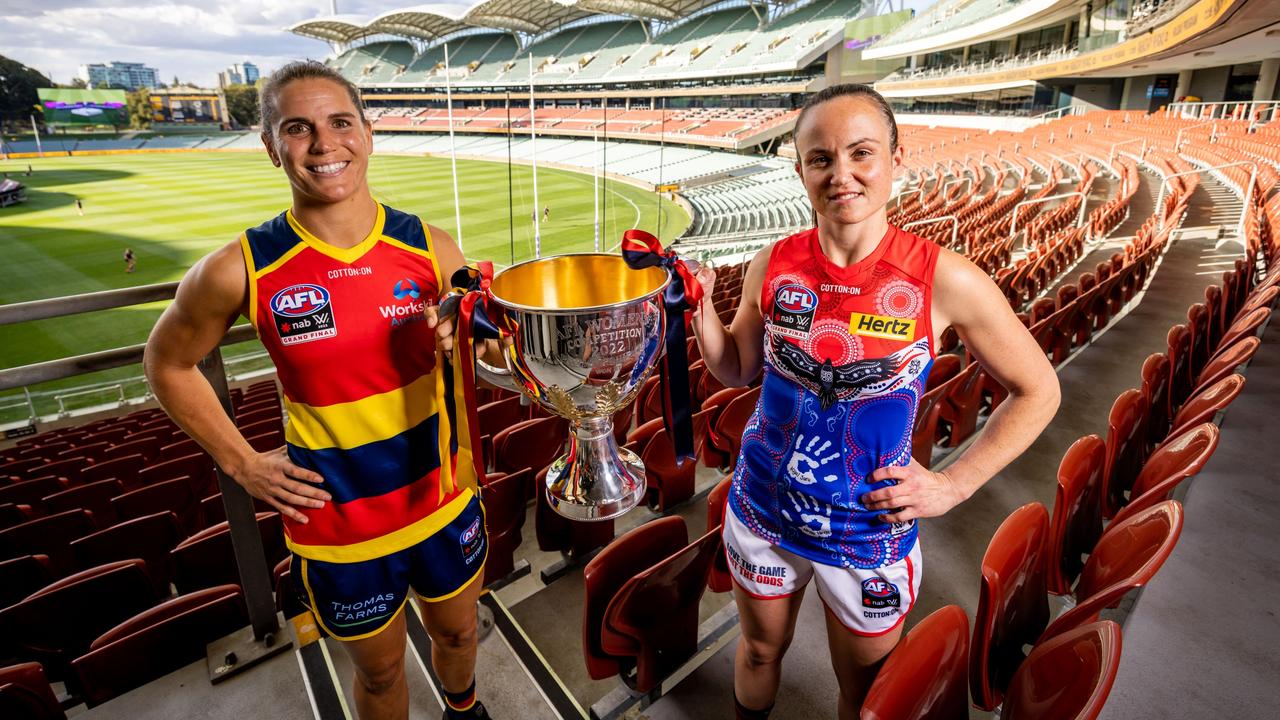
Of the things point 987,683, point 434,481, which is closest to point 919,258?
point 987,683

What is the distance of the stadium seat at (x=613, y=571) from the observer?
1.70 m

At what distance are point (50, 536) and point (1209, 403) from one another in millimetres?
5068

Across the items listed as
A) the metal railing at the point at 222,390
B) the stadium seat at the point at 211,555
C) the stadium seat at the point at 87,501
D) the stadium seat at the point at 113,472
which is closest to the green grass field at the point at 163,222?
the stadium seat at the point at 113,472

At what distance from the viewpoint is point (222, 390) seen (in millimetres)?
1778

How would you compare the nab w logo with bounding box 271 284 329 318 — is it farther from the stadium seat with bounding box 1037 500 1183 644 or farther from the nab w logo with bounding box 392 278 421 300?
the stadium seat with bounding box 1037 500 1183 644

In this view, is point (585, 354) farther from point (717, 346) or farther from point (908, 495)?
point (908, 495)

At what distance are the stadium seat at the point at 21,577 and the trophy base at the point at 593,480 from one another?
240 centimetres

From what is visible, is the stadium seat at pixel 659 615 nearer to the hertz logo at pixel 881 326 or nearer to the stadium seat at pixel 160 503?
the hertz logo at pixel 881 326

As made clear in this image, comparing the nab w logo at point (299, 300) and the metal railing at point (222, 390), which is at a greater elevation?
the nab w logo at point (299, 300)

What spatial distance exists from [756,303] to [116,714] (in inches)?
81.7

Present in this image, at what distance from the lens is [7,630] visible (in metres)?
1.96

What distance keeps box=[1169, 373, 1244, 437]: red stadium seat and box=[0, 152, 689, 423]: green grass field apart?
6.45 meters

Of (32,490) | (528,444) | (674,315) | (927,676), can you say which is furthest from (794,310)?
(32,490)

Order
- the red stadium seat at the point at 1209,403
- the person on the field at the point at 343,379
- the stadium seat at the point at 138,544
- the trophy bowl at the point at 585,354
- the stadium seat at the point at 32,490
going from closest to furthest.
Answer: the trophy bowl at the point at 585,354 < the person on the field at the point at 343,379 < the red stadium seat at the point at 1209,403 < the stadium seat at the point at 138,544 < the stadium seat at the point at 32,490
